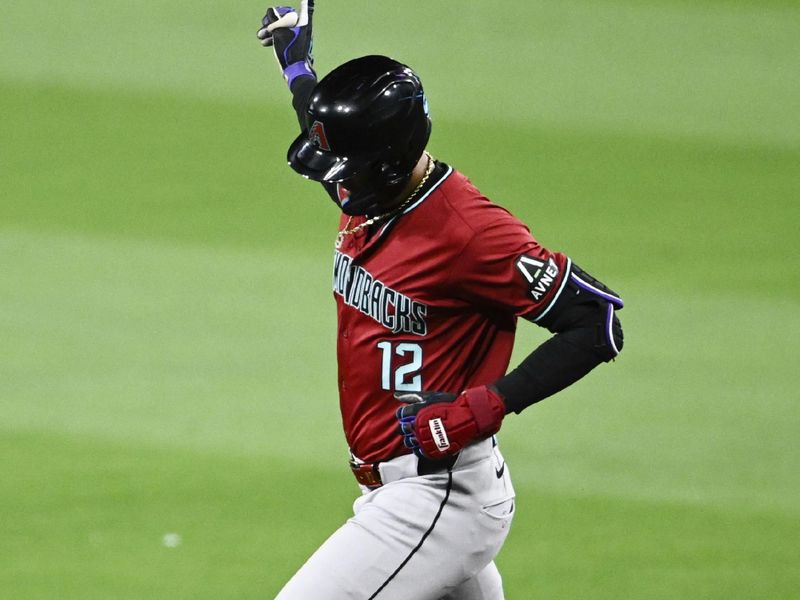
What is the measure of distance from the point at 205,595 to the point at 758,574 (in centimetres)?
222

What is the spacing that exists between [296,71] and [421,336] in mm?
1500

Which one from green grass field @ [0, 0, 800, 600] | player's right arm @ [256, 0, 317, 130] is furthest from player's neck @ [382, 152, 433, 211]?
green grass field @ [0, 0, 800, 600]

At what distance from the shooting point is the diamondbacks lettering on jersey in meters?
3.87

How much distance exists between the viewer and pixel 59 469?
6258 mm

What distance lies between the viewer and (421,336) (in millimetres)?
3906

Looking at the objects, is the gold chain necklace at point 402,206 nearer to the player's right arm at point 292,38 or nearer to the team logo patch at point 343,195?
the team logo patch at point 343,195

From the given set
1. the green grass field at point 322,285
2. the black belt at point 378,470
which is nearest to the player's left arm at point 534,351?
the black belt at point 378,470

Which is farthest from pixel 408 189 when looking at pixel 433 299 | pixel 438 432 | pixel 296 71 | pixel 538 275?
pixel 296 71

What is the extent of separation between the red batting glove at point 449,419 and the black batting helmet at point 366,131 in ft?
1.91

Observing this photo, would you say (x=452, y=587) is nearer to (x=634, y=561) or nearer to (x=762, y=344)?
(x=634, y=561)

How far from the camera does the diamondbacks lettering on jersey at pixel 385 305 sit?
387 cm

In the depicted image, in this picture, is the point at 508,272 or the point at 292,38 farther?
the point at 292,38

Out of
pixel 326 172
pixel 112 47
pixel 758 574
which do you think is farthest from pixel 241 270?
pixel 326 172

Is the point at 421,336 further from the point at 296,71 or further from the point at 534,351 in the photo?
the point at 296,71
